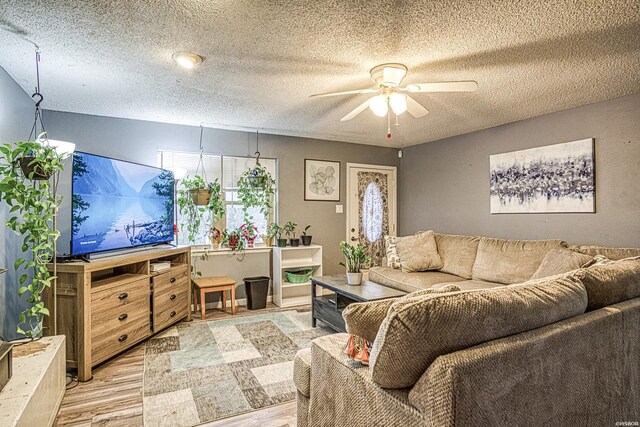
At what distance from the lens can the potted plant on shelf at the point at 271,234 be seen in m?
4.71

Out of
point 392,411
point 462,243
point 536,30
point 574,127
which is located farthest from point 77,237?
point 574,127

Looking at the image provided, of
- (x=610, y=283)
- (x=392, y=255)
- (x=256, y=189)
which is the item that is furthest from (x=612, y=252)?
(x=256, y=189)

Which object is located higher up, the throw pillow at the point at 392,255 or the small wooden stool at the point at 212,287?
the throw pillow at the point at 392,255

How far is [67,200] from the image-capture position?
12.1 feet

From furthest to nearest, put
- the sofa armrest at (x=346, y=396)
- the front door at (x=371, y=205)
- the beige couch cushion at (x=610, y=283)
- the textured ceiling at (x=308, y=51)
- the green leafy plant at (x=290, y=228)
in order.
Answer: the front door at (x=371, y=205)
the green leafy plant at (x=290, y=228)
the textured ceiling at (x=308, y=51)
the beige couch cushion at (x=610, y=283)
the sofa armrest at (x=346, y=396)

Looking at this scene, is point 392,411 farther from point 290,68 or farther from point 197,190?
point 197,190

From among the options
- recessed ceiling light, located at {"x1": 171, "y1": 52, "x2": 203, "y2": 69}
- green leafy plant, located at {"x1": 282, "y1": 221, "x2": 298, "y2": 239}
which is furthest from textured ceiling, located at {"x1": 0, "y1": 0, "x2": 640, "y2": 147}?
green leafy plant, located at {"x1": 282, "y1": 221, "x2": 298, "y2": 239}

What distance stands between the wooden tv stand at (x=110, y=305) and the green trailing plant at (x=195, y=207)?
27.1 inches

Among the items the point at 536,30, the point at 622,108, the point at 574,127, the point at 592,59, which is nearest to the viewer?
the point at 536,30

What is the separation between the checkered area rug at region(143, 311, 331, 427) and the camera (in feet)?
7.08

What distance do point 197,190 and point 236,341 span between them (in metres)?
1.76

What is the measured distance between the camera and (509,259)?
348 cm

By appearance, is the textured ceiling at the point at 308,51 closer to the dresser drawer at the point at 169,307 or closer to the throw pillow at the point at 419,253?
the throw pillow at the point at 419,253

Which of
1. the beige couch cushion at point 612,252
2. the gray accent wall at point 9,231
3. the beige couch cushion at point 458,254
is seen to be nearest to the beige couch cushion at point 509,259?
the beige couch cushion at point 458,254
